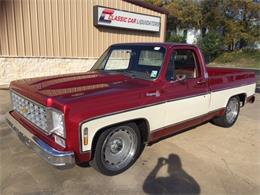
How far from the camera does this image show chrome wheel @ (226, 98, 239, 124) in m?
5.78

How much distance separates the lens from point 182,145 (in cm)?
469

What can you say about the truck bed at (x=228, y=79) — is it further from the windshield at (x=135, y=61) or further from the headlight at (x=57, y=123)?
the headlight at (x=57, y=123)

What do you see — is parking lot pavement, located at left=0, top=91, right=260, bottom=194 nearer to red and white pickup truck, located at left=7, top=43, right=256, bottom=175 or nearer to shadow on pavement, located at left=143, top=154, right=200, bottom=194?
shadow on pavement, located at left=143, top=154, right=200, bottom=194

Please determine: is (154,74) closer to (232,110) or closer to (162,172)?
(162,172)

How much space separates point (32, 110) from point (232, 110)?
15.3 ft

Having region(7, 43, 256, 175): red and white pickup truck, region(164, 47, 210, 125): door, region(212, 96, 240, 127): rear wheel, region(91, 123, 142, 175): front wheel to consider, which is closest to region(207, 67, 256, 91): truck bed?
region(7, 43, 256, 175): red and white pickup truck

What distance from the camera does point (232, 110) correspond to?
5945mm

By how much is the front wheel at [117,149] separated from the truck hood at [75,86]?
0.57 m

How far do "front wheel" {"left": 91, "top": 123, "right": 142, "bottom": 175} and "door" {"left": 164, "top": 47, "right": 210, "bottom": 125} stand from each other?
69 centimetres

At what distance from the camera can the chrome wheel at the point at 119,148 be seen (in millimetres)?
3406

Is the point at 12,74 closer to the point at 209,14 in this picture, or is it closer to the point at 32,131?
the point at 32,131

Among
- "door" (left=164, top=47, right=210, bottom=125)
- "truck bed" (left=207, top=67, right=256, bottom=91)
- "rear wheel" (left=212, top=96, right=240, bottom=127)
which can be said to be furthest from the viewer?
"rear wheel" (left=212, top=96, right=240, bottom=127)

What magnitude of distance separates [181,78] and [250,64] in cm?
2322

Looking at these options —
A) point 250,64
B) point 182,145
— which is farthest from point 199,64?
point 250,64
